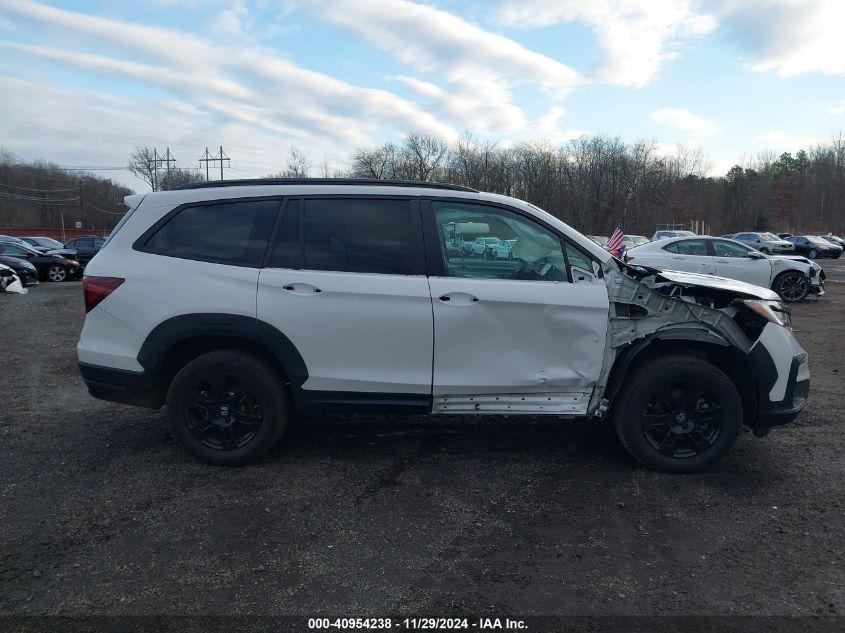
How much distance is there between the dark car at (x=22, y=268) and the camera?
19109 millimetres

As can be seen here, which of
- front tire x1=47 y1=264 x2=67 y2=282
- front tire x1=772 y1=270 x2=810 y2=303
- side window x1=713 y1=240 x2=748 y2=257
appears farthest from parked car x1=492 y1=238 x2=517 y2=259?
front tire x1=47 y1=264 x2=67 y2=282

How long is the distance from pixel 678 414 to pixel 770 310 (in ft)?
3.28

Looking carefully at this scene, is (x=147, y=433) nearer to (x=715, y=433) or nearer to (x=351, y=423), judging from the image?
(x=351, y=423)

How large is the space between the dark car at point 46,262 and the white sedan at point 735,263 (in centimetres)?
2020

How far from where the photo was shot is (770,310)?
4.17 metres

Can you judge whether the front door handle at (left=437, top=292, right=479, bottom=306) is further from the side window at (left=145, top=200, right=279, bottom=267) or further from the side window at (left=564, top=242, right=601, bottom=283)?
the side window at (left=145, top=200, right=279, bottom=267)

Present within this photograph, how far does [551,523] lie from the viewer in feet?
11.5

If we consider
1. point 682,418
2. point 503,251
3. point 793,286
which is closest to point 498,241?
point 503,251

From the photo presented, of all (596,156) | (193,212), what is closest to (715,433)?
(193,212)

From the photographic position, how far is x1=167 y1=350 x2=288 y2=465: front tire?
162 inches

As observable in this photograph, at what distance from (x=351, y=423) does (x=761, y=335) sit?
→ 333 cm

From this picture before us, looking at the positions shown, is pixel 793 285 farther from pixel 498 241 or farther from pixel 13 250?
pixel 13 250

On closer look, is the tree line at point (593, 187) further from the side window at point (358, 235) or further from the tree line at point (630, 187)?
the side window at point (358, 235)

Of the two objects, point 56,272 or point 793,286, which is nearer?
point 793,286
